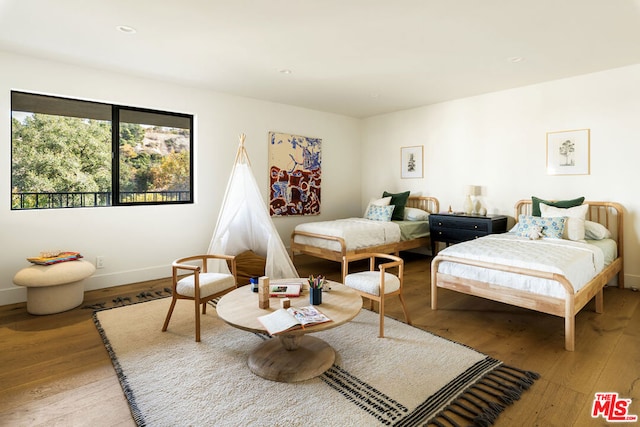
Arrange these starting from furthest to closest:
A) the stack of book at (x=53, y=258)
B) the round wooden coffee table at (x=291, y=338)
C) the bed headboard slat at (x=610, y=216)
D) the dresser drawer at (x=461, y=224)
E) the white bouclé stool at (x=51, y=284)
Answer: the dresser drawer at (x=461, y=224) < the bed headboard slat at (x=610, y=216) < the stack of book at (x=53, y=258) < the white bouclé stool at (x=51, y=284) < the round wooden coffee table at (x=291, y=338)

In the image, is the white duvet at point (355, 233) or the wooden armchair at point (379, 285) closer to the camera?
the wooden armchair at point (379, 285)

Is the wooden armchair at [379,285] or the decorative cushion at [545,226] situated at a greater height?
the decorative cushion at [545,226]

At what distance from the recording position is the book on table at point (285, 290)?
8.68 feet

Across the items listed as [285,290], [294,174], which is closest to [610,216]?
[285,290]

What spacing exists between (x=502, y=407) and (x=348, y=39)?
3151 millimetres

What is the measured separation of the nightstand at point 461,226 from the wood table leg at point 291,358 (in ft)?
10.5

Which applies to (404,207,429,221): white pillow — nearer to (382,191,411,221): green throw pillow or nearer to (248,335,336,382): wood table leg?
(382,191,411,221): green throw pillow

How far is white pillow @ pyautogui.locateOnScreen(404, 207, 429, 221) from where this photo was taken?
581 cm

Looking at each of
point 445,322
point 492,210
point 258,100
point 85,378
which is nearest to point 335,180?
point 258,100

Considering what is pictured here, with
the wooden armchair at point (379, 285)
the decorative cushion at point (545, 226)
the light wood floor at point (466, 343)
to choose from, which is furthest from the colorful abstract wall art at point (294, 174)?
the decorative cushion at point (545, 226)

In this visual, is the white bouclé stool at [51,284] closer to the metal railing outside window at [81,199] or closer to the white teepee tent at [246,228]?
the metal railing outside window at [81,199]

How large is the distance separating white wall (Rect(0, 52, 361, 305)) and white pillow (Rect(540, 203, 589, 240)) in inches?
148

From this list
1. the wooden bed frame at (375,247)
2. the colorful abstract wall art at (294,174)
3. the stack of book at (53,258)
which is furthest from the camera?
the colorful abstract wall art at (294,174)
